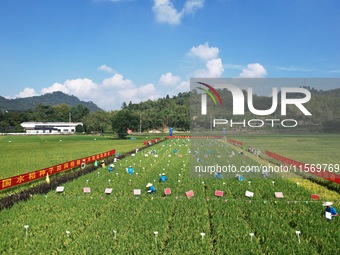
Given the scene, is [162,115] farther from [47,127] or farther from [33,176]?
[33,176]

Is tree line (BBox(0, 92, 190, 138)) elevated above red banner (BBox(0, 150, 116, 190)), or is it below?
above

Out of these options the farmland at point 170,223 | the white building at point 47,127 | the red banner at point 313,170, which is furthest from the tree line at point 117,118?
the farmland at point 170,223

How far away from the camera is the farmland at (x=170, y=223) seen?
29.1ft

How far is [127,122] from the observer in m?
82.7

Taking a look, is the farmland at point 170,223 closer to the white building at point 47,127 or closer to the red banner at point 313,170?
the red banner at point 313,170

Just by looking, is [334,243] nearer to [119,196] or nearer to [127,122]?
[119,196]

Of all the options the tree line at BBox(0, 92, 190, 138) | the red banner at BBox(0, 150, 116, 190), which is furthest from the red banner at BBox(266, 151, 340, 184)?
the tree line at BBox(0, 92, 190, 138)

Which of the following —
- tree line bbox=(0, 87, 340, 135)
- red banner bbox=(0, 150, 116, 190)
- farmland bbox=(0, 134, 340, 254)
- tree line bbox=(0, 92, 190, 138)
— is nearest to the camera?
farmland bbox=(0, 134, 340, 254)

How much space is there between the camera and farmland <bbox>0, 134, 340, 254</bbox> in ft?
29.1

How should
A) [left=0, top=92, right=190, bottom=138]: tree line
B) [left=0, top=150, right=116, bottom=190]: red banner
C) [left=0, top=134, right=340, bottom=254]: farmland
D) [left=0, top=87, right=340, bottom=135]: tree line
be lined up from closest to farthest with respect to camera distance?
[left=0, top=134, right=340, bottom=254]: farmland < [left=0, top=150, right=116, bottom=190]: red banner < [left=0, top=87, right=340, bottom=135]: tree line < [left=0, top=92, right=190, bottom=138]: tree line

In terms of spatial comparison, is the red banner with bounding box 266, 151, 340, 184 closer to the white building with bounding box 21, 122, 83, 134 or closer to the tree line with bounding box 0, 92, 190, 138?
the tree line with bounding box 0, 92, 190, 138

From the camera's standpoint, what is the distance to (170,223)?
1096 centimetres

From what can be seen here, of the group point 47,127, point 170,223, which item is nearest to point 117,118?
A: point 47,127

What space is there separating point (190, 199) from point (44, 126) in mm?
126630
